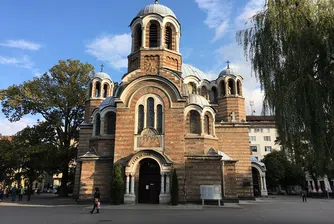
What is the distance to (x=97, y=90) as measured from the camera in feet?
92.2

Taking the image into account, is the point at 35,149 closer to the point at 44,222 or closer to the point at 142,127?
the point at 142,127

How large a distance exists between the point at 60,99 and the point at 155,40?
13140 millimetres

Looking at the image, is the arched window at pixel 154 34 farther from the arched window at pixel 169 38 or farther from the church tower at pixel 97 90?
the church tower at pixel 97 90

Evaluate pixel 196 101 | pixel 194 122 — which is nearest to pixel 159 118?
pixel 194 122

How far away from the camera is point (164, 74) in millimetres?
20375

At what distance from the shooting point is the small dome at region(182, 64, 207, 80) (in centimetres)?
2845

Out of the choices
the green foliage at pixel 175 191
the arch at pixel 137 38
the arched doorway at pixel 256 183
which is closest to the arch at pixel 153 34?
the arch at pixel 137 38

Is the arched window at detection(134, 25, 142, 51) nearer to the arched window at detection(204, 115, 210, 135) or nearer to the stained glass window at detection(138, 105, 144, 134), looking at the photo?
the stained glass window at detection(138, 105, 144, 134)

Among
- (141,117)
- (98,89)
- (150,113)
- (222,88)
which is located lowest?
(141,117)

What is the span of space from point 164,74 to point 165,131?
4.48 m

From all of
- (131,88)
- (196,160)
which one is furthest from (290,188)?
(131,88)

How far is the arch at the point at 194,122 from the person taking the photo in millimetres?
20625

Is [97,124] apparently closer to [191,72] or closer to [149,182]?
[149,182]

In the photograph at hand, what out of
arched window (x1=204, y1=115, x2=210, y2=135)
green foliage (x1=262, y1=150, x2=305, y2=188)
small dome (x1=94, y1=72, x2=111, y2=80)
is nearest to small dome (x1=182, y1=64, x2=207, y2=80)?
arched window (x1=204, y1=115, x2=210, y2=135)
